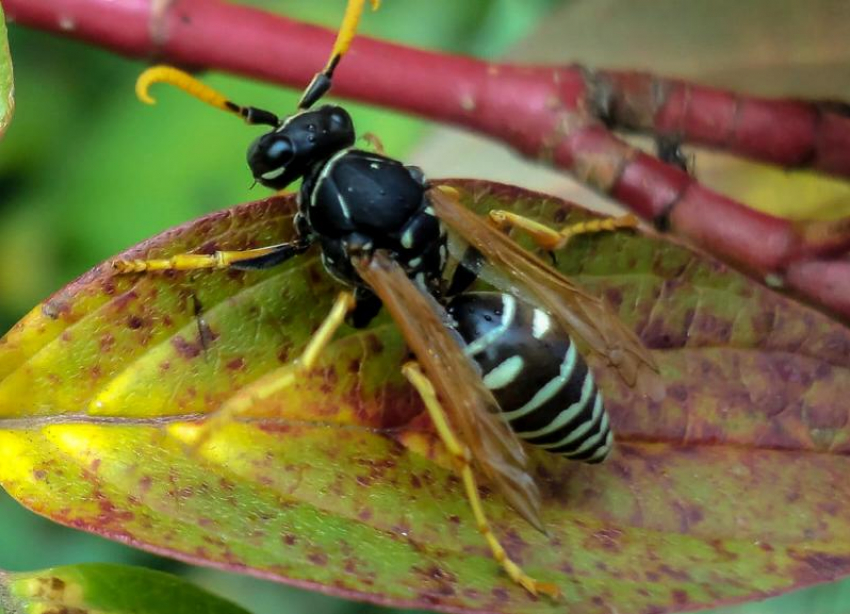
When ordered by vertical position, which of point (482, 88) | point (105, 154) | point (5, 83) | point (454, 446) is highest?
point (105, 154)

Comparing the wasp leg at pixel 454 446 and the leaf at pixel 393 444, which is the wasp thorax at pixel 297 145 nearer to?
the leaf at pixel 393 444

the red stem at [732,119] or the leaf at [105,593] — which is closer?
the leaf at [105,593]

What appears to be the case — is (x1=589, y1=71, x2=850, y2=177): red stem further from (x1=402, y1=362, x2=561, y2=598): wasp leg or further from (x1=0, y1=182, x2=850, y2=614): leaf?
(x1=402, y1=362, x2=561, y2=598): wasp leg

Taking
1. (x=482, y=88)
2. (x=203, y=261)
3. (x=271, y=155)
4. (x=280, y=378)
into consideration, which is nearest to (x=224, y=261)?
(x=203, y=261)

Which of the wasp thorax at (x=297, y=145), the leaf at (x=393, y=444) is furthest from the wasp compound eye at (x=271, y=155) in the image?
the leaf at (x=393, y=444)

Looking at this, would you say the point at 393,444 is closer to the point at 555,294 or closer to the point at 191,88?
the point at 555,294

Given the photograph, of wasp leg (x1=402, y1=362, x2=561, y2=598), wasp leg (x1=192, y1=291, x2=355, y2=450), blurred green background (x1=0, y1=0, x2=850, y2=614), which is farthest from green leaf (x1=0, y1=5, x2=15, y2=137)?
blurred green background (x1=0, y1=0, x2=850, y2=614)

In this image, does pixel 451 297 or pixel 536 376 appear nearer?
pixel 536 376
